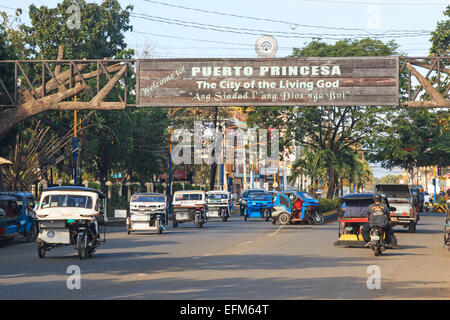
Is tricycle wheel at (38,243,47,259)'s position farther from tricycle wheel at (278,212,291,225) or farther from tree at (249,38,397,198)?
tree at (249,38,397,198)

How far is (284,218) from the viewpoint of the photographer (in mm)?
42938

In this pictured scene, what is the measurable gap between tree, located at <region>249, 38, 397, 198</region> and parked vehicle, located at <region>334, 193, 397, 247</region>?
2920cm

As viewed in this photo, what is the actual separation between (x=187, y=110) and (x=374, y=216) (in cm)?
5778

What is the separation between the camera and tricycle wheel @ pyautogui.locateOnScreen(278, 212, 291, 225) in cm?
A: 4281

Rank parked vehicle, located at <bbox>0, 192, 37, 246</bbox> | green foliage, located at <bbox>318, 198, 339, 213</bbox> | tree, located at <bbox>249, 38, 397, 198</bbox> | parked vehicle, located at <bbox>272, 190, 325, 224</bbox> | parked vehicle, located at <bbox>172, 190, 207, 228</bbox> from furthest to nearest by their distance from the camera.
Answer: tree, located at <bbox>249, 38, 397, 198</bbox> < green foliage, located at <bbox>318, 198, 339, 213</bbox> < parked vehicle, located at <bbox>272, 190, 325, 224</bbox> < parked vehicle, located at <bbox>172, 190, 207, 228</bbox> < parked vehicle, located at <bbox>0, 192, 37, 246</bbox>

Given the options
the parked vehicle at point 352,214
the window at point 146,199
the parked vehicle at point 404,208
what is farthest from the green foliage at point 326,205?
the parked vehicle at point 352,214

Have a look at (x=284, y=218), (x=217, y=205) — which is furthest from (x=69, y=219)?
(x=217, y=205)

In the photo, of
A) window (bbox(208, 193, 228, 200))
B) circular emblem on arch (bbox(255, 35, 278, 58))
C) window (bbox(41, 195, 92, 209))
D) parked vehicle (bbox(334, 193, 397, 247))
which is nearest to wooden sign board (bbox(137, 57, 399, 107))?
circular emblem on arch (bbox(255, 35, 278, 58))

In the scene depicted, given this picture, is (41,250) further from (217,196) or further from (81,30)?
(81,30)

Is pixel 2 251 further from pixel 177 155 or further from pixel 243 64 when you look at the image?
pixel 177 155

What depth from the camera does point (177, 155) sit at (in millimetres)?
86188

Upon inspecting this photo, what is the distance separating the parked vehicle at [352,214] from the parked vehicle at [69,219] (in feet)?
27.4

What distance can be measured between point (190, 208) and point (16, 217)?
13181mm
